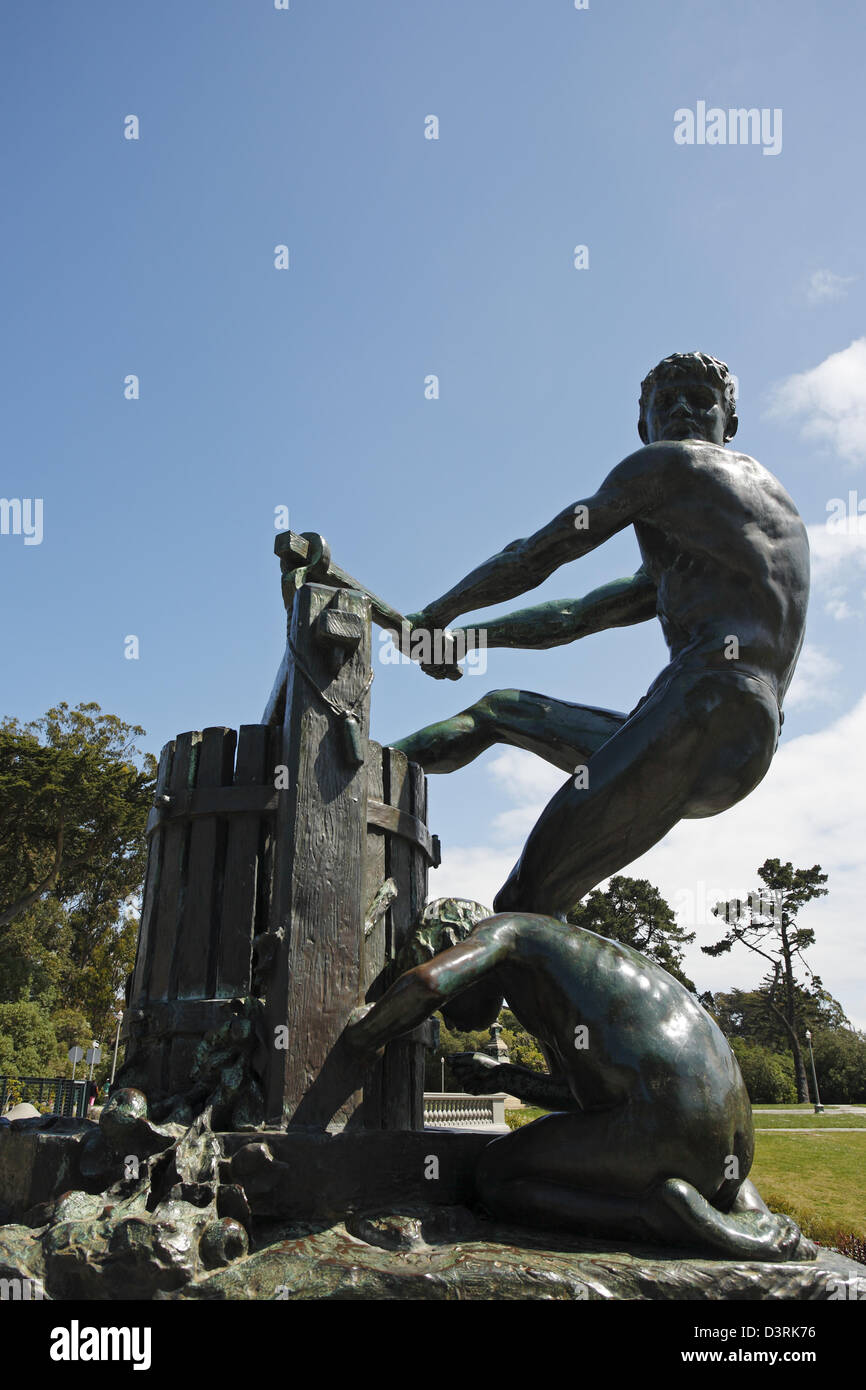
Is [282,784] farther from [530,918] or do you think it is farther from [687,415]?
[687,415]

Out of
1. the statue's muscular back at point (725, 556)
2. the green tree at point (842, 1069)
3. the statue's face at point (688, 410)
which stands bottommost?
the green tree at point (842, 1069)

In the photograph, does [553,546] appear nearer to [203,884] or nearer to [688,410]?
[688,410]

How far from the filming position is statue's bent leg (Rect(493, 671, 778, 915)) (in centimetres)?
394

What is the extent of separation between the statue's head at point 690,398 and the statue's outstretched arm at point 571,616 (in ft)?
2.83

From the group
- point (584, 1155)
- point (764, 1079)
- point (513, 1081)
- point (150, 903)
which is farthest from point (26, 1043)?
point (584, 1155)

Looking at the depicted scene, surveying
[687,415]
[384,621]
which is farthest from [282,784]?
[687,415]

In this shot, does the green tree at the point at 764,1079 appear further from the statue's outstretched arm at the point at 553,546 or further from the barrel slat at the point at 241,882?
the barrel slat at the point at 241,882

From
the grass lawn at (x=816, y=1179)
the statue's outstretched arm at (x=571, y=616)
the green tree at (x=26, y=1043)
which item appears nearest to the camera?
the statue's outstretched arm at (x=571, y=616)

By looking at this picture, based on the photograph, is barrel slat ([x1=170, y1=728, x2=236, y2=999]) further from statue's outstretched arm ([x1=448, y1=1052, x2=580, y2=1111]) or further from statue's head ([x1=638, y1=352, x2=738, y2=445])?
statue's head ([x1=638, y1=352, x2=738, y2=445])

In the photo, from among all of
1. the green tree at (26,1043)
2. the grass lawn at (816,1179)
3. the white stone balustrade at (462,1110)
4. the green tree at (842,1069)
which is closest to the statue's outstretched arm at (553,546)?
the grass lawn at (816,1179)

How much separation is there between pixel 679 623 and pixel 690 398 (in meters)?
1.27

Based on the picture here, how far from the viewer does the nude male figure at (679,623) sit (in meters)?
3.96
